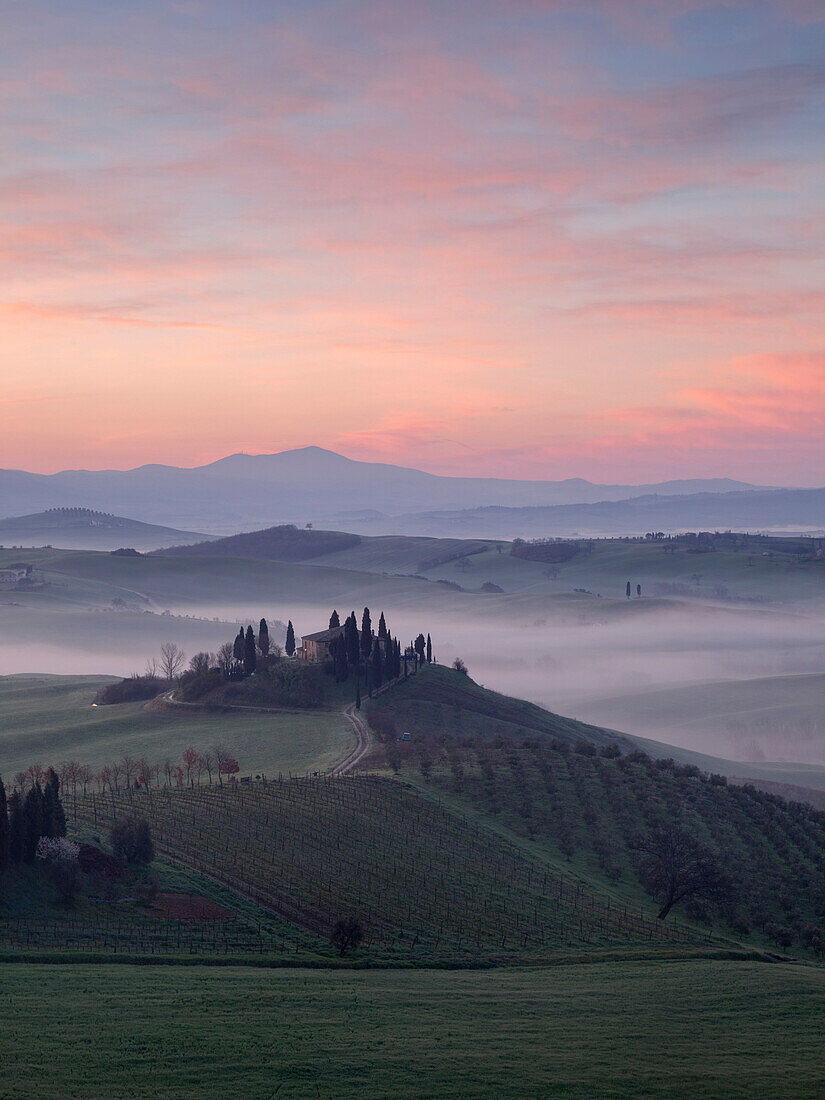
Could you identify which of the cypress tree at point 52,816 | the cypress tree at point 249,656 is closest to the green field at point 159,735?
the cypress tree at point 249,656

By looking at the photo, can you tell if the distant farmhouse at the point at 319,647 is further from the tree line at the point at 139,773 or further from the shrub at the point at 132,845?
the shrub at the point at 132,845

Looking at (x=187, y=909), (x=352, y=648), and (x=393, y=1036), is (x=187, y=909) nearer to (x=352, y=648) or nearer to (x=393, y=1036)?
(x=393, y=1036)

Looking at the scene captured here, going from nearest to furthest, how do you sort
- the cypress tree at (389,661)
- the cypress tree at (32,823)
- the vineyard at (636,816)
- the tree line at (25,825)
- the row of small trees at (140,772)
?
the tree line at (25,825) < the cypress tree at (32,823) < the vineyard at (636,816) < the row of small trees at (140,772) < the cypress tree at (389,661)

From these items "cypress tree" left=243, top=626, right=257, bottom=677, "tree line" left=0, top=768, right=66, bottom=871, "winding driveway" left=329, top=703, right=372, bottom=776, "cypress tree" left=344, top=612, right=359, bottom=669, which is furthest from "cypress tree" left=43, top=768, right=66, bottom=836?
"cypress tree" left=344, top=612, right=359, bottom=669

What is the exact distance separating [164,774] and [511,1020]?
233 feet

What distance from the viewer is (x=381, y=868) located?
224ft

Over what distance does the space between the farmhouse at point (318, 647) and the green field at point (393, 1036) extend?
103 meters

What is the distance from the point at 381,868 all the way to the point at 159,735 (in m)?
63.7

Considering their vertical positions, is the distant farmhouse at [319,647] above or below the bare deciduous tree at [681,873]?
above

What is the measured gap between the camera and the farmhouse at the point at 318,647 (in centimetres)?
15225

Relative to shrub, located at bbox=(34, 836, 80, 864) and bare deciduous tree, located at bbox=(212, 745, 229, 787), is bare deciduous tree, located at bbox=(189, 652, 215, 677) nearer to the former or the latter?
bare deciduous tree, located at bbox=(212, 745, 229, 787)

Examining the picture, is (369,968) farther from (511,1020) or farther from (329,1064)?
(329,1064)

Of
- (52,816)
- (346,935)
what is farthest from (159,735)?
(346,935)

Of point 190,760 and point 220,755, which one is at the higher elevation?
point 220,755
